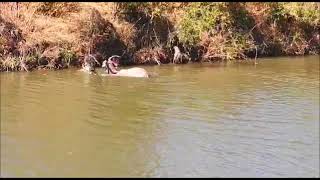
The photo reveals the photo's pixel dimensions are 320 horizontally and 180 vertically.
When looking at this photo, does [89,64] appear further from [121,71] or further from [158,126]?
[158,126]

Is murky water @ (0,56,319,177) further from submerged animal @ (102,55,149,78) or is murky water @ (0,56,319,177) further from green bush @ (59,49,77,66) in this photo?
green bush @ (59,49,77,66)

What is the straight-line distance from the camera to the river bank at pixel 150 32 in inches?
765

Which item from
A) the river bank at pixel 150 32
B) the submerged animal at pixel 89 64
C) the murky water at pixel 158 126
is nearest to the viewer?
the murky water at pixel 158 126

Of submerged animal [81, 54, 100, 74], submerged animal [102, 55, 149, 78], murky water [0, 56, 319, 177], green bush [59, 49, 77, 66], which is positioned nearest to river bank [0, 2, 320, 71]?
green bush [59, 49, 77, 66]

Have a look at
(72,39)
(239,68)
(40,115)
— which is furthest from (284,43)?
(40,115)

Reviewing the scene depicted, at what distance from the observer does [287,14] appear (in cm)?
2606

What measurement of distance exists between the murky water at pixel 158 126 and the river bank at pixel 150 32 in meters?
1.46

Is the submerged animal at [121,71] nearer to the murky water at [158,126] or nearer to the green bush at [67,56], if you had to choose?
the murky water at [158,126]

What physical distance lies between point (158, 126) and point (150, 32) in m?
10.6

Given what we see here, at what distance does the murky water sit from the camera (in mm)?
9531

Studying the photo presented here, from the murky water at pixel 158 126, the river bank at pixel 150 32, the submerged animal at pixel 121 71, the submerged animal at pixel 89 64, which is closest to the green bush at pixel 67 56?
the river bank at pixel 150 32

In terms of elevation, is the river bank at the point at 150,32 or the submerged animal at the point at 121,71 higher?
the river bank at the point at 150,32

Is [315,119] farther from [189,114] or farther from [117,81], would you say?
[117,81]

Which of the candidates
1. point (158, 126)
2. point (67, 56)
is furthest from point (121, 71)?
point (158, 126)
